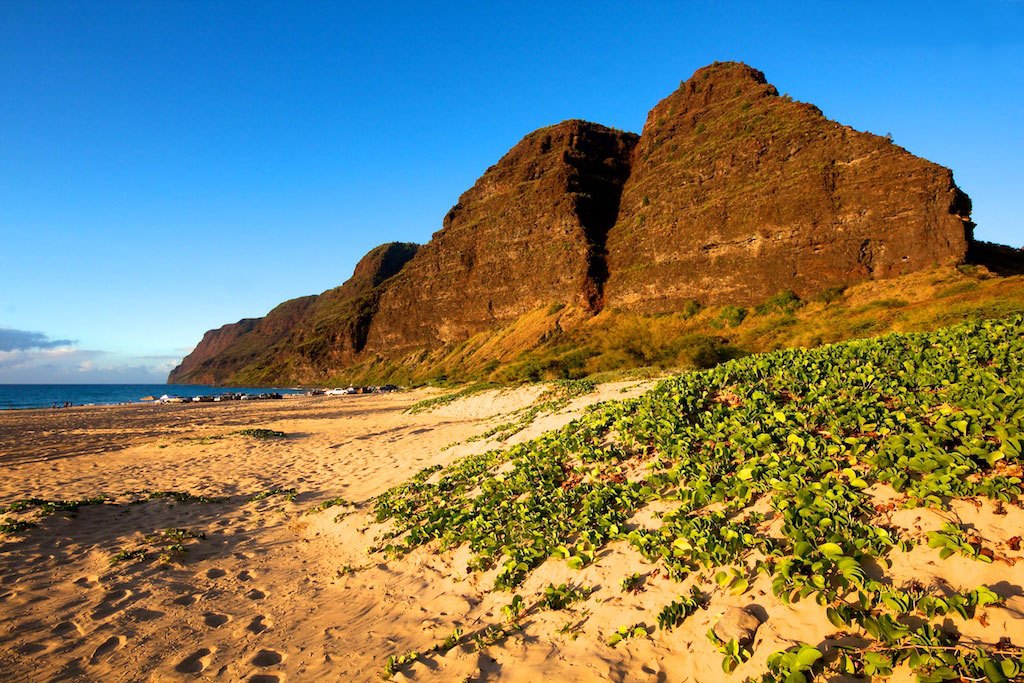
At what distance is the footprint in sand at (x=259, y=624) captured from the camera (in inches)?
189

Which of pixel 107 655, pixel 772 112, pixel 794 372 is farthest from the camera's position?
pixel 772 112

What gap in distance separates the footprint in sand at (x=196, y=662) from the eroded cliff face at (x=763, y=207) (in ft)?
133

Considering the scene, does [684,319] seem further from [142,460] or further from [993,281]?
[142,460]

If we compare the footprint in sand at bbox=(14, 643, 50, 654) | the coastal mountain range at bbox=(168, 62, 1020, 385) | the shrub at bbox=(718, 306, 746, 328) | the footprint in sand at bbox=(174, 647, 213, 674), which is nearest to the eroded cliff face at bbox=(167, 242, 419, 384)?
the coastal mountain range at bbox=(168, 62, 1020, 385)

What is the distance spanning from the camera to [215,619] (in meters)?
5.05

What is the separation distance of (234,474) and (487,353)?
43.1m

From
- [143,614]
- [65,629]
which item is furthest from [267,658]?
[65,629]

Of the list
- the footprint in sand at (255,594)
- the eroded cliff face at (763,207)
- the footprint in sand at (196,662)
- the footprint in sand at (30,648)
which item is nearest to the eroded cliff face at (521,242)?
the eroded cliff face at (763,207)

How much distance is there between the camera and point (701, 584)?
4023mm

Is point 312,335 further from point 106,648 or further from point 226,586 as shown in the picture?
point 106,648

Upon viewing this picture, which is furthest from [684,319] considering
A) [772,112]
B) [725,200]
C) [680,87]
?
[680,87]

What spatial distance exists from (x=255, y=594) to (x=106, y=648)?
1.49 m

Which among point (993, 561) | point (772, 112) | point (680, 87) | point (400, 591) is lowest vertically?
point (400, 591)

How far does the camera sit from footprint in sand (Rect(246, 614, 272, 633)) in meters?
4.80
